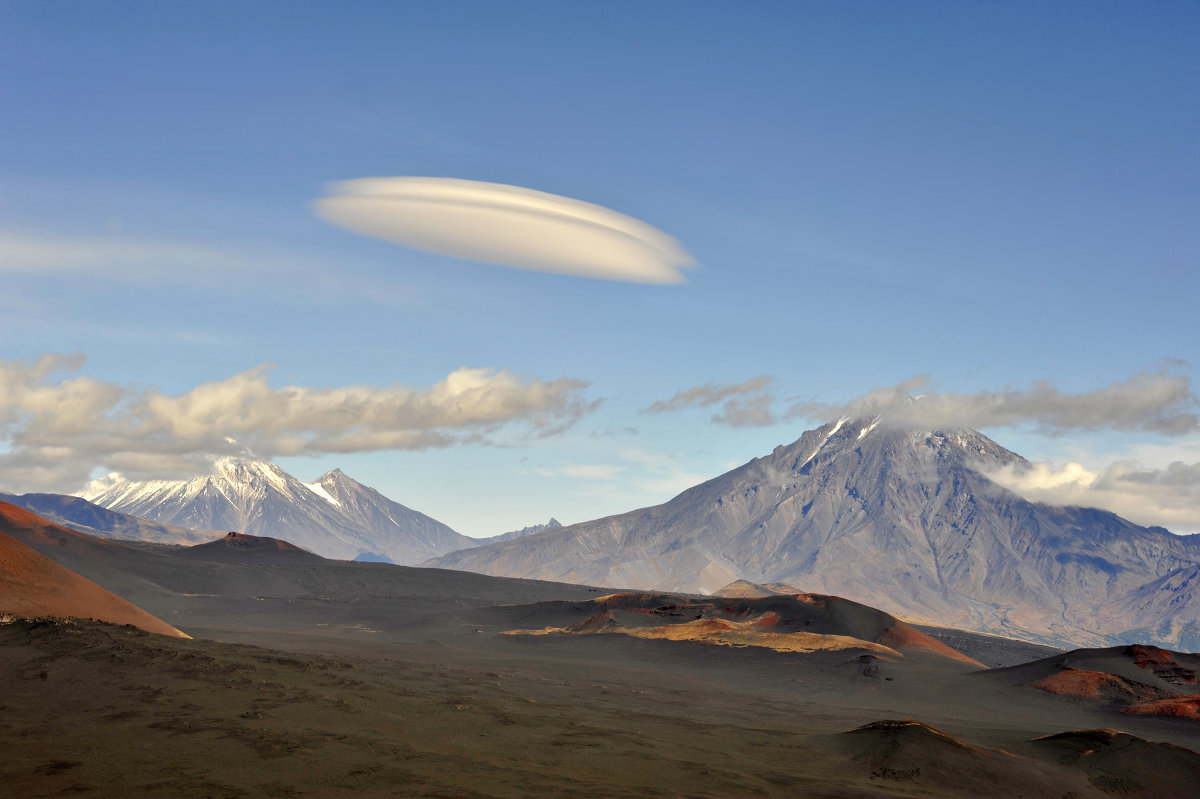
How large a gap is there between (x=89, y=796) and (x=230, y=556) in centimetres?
17620

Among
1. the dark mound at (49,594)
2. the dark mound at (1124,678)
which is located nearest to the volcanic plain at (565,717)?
the dark mound at (1124,678)

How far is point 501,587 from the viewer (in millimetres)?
185625

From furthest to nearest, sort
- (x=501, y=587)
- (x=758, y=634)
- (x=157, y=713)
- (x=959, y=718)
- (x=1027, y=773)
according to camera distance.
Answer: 1. (x=501, y=587)
2. (x=758, y=634)
3. (x=959, y=718)
4. (x=1027, y=773)
5. (x=157, y=713)

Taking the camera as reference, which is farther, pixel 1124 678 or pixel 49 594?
pixel 1124 678

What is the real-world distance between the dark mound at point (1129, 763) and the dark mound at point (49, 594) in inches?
1676

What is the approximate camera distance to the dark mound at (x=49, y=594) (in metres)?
45.4

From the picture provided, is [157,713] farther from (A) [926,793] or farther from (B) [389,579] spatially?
(B) [389,579]

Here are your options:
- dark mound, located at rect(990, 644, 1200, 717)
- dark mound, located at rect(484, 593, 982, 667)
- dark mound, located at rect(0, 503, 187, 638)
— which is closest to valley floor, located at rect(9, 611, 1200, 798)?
dark mound, located at rect(0, 503, 187, 638)

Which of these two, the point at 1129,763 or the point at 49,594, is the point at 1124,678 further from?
the point at 49,594

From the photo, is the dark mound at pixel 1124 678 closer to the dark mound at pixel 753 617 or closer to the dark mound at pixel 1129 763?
the dark mound at pixel 753 617

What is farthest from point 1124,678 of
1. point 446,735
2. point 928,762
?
point 446,735

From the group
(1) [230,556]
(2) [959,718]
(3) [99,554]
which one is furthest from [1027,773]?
(1) [230,556]

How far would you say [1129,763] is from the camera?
39094 mm

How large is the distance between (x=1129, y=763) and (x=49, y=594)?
158 feet
